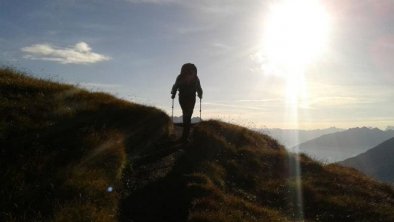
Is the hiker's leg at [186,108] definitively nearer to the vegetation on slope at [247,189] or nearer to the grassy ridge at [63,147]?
the vegetation on slope at [247,189]

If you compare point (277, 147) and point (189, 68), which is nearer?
point (189, 68)

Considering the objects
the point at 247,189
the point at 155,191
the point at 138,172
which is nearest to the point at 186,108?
the point at 247,189

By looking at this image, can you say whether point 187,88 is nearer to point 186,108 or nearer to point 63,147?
point 186,108

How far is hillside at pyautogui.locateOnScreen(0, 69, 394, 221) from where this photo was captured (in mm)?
12086

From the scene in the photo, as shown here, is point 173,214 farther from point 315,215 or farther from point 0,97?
point 0,97

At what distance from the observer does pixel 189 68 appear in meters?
23.3

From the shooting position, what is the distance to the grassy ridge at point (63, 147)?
11.3 meters

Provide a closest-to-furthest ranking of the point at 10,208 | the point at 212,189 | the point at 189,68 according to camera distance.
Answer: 1. the point at 10,208
2. the point at 212,189
3. the point at 189,68

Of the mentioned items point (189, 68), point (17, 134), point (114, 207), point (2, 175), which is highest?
point (189, 68)

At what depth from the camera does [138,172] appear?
55.1 ft

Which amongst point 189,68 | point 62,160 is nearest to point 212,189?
point 62,160

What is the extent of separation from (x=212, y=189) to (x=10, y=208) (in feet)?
24.2

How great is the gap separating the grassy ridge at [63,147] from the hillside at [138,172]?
38mm

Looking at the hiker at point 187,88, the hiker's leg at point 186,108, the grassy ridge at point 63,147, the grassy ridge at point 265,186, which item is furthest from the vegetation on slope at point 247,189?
the grassy ridge at point 63,147
